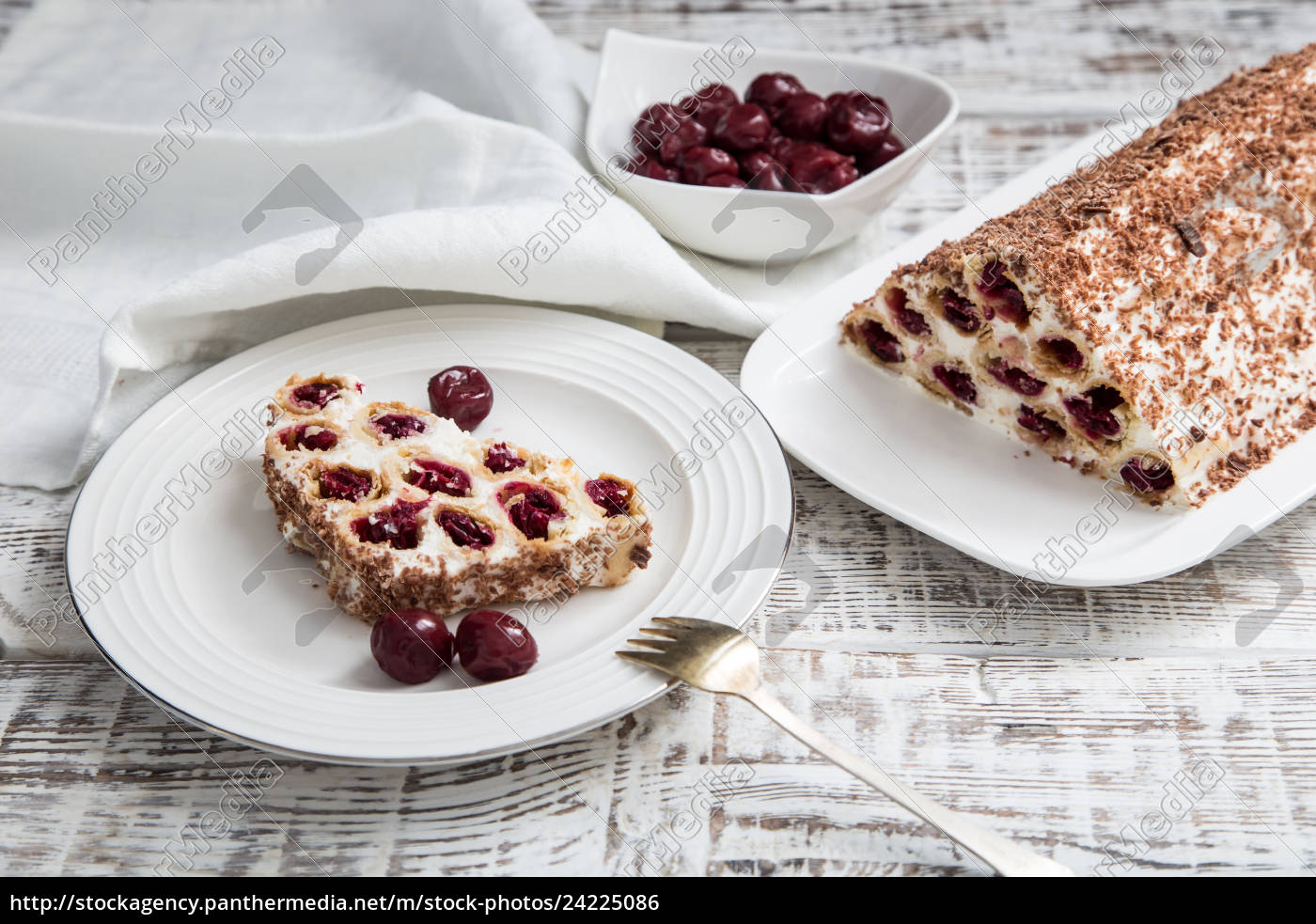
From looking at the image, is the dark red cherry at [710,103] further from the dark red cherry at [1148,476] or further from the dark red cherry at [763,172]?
the dark red cherry at [1148,476]

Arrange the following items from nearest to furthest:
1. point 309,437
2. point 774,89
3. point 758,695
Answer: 1. point 758,695
2. point 309,437
3. point 774,89

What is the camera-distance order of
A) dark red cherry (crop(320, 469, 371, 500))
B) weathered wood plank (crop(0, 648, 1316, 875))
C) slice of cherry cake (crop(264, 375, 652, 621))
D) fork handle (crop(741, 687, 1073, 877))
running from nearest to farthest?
fork handle (crop(741, 687, 1073, 877)), weathered wood plank (crop(0, 648, 1316, 875)), slice of cherry cake (crop(264, 375, 652, 621)), dark red cherry (crop(320, 469, 371, 500))

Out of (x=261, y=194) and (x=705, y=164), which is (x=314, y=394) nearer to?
(x=261, y=194)

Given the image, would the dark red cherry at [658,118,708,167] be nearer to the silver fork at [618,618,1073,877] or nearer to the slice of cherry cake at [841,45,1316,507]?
the slice of cherry cake at [841,45,1316,507]

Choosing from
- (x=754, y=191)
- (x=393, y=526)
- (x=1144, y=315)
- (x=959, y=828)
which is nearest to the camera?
(x=959, y=828)

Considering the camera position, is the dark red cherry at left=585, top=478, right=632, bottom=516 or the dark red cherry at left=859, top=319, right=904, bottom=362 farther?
the dark red cherry at left=859, top=319, right=904, bottom=362

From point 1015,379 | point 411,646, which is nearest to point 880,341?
point 1015,379

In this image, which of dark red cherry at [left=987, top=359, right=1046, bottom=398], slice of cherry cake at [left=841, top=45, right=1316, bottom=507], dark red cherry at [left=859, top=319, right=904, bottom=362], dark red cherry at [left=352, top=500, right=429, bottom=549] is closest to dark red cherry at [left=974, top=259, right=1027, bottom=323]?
slice of cherry cake at [left=841, top=45, right=1316, bottom=507]
